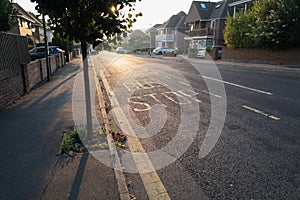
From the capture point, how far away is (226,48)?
28562 millimetres

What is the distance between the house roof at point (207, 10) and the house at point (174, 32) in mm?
12094

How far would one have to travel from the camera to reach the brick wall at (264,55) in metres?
20.4

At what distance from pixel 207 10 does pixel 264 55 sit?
25034mm

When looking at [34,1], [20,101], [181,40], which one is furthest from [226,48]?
[181,40]

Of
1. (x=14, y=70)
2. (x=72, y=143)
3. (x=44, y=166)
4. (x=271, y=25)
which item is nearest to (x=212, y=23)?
(x=271, y=25)

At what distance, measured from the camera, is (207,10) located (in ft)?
146

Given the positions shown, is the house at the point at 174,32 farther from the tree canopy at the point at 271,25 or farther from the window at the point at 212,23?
the tree canopy at the point at 271,25

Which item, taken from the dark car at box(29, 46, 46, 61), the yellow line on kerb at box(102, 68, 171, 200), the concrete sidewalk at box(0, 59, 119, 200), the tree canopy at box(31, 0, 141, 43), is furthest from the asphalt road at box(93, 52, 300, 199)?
the dark car at box(29, 46, 46, 61)

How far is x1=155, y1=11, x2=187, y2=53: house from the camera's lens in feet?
197

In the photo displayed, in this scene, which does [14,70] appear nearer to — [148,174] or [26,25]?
[148,174]

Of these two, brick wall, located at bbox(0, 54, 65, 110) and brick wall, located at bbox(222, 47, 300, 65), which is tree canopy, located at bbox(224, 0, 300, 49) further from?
brick wall, located at bbox(0, 54, 65, 110)

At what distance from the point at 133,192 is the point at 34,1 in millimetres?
3304

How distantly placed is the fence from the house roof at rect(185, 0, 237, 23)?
36.6 metres

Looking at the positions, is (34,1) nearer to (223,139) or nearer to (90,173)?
(90,173)
